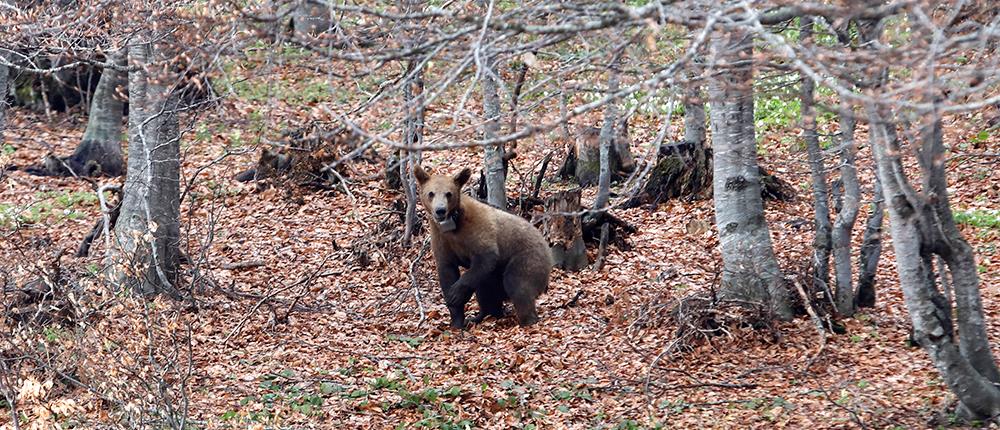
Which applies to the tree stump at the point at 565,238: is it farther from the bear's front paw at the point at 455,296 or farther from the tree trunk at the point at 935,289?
the tree trunk at the point at 935,289

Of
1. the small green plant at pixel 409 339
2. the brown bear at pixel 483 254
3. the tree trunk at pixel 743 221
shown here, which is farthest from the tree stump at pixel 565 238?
the tree trunk at pixel 743 221

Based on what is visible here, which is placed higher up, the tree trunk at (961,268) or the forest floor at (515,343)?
the tree trunk at (961,268)

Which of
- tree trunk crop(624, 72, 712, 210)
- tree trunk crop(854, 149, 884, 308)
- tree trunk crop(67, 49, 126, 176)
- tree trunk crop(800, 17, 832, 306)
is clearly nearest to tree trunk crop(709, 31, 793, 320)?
tree trunk crop(800, 17, 832, 306)

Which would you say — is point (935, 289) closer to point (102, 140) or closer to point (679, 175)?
point (679, 175)

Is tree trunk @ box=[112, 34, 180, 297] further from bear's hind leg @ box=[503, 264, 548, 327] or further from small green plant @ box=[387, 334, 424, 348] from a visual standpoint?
bear's hind leg @ box=[503, 264, 548, 327]

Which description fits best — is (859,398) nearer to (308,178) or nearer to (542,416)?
(542,416)


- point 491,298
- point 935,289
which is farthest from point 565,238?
point 935,289

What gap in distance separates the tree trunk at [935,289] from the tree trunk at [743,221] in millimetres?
2882

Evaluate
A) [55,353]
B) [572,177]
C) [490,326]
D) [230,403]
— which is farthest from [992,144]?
[55,353]

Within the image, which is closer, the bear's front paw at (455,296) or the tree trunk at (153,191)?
the bear's front paw at (455,296)

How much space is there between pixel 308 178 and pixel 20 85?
8.36 meters

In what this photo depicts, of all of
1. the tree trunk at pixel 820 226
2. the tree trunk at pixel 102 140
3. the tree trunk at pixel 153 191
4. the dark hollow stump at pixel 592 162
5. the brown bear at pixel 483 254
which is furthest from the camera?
the tree trunk at pixel 102 140

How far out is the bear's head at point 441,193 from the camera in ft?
34.2

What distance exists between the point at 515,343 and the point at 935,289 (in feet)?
15.0
